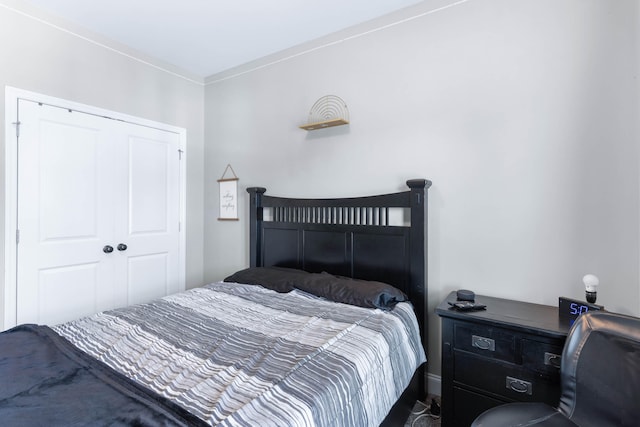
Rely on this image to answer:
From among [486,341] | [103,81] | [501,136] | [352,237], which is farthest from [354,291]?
[103,81]

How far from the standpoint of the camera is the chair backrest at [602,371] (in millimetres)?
1047

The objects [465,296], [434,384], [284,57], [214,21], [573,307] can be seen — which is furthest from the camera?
[284,57]

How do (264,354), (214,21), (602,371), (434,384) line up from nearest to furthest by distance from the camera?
(602,371) → (264,354) → (434,384) → (214,21)

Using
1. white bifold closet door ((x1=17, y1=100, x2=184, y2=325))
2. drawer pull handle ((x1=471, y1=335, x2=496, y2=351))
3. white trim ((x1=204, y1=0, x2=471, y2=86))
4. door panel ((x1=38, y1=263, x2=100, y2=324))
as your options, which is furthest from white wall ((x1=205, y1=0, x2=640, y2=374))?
door panel ((x1=38, y1=263, x2=100, y2=324))

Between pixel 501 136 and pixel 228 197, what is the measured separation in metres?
2.41

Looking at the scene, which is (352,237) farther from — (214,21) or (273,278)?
(214,21)

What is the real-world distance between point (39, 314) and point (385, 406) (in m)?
2.53

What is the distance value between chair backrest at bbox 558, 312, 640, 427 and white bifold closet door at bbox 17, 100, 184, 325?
3.10 m

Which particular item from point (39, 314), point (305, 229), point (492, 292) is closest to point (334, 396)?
point (492, 292)

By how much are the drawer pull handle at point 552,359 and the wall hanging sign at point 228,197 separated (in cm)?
259

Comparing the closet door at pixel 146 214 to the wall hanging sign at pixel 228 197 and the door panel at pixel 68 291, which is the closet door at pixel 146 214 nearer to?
the door panel at pixel 68 291

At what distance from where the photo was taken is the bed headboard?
2.08 meters

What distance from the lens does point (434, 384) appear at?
7.06 ft

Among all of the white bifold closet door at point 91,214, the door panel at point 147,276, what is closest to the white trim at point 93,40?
the white bifold closet door at point 91,214
